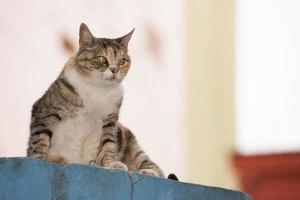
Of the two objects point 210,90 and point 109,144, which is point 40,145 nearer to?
point 109,144

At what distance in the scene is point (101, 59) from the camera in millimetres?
1560

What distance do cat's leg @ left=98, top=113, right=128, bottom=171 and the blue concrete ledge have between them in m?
0.24

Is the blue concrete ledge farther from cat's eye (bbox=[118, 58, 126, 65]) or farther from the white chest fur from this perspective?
cat's eye (bbox=[118, 58, 126, 65])

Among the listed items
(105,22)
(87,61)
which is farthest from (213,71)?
(87,61)

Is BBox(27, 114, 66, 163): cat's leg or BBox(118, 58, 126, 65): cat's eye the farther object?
BBox(118, 58, 126, 65): cat's eye

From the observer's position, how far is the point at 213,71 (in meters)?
3.07

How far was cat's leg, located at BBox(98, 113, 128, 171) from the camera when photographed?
1.47 m

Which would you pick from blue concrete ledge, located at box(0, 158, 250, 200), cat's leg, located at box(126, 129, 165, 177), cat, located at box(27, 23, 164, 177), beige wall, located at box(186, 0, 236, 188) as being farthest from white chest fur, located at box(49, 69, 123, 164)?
beige wall, located at box(186, 0, 236, 188)

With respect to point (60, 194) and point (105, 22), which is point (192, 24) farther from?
point (60, 194)

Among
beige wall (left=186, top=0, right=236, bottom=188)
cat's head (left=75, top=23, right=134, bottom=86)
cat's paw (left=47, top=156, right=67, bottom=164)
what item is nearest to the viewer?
cat's paw (left=47, top=156, right=67, bottom=164)

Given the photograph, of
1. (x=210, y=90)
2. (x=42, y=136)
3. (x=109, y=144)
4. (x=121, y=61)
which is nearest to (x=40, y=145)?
(x=42, y=136)

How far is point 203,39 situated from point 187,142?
0.46 meters

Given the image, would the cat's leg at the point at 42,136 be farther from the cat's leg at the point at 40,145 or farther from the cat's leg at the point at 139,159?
the cat's leg at the point at 139,159

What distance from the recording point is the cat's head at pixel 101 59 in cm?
154
